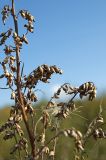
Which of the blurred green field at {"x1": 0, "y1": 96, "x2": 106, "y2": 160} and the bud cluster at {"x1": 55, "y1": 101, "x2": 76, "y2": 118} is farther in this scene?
the blurred green field at {"x1": 0, "y1": 96, "x2": 106, "y2": 160}

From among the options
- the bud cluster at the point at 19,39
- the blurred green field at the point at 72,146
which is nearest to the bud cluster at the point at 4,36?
the bud cluster at the point at 19,39

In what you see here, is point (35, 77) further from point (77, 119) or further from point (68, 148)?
point (77, 119)

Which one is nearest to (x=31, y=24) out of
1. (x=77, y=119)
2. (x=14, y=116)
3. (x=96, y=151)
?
(x=14, y=116)

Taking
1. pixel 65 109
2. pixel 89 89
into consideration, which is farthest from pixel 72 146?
pixel 89 89

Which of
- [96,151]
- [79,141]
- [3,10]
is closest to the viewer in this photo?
[79,141]

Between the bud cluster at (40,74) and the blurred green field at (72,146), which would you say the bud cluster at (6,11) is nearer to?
the bud cluster at (40,74)

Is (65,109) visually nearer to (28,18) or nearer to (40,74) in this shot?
(40,74)

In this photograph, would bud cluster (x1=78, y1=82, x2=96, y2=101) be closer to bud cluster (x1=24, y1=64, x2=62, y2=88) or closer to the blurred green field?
bud cluster (x1=24, y1=64, x2=62, y2=88)

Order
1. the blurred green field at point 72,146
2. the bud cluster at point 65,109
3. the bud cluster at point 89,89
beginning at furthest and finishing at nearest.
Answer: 1. the blurred green field at point 72,146
2. the bud cluster at point 65,109
3. the bud cluster at point 89,89

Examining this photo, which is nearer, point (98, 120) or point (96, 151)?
point (98, 120)

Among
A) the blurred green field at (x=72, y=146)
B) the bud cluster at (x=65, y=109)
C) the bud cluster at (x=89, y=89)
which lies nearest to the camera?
the bud cluster at (x=89, y=89)

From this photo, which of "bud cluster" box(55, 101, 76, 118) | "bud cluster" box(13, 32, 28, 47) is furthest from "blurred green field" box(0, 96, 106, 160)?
"bud cluster" box(13, 32, 28, 47)
